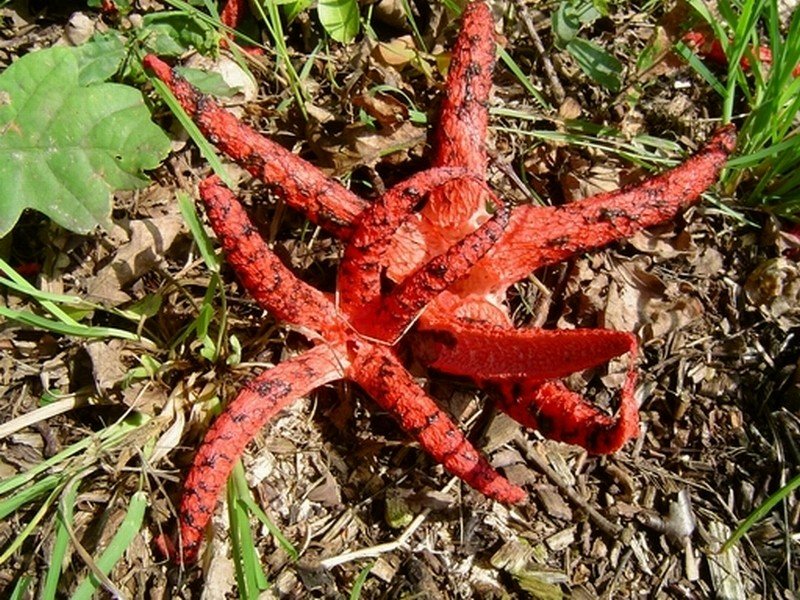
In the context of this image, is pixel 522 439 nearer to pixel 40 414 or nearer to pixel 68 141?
pixel 40 414

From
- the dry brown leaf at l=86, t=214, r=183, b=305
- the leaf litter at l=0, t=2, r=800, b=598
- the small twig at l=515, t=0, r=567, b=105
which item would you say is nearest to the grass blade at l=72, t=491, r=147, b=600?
the leaf litter at l=0, t=2, r=800, b=598

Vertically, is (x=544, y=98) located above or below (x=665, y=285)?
above

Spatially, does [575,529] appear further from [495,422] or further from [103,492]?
[103,492]

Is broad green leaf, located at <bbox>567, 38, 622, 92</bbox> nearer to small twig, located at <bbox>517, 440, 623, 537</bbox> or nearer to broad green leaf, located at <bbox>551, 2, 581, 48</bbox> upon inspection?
broad green leaf, located at <bbox>551, 2, 581, 48</bbox>

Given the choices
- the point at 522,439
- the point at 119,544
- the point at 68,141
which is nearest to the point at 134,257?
the point at 68,141

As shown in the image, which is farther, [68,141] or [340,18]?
[340,18]

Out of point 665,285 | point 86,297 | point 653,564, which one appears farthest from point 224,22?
point 653,564

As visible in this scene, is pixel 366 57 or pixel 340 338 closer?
pixel 340 338

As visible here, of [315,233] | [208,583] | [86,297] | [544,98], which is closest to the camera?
[208,583]
